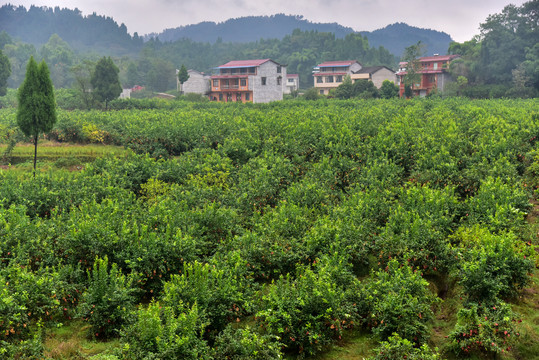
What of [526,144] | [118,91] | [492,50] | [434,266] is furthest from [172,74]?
[434,266]

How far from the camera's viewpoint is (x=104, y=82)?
1705 inches

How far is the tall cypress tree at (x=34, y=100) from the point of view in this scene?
19.6 m

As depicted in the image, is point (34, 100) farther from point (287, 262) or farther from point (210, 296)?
point (210, 296)

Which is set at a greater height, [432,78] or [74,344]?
[432,78]

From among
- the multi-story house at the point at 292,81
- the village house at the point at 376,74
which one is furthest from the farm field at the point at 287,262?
the multi-story house at the point at 292,81

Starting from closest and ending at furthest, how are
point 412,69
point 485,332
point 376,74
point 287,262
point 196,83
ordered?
point 485,332, point 287,262, point 412,69, point 376,74, point 196,83

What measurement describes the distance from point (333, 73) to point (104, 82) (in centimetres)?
3860

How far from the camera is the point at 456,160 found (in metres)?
17.2

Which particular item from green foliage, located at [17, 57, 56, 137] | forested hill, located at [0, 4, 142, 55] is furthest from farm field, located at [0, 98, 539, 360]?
forested hill, located at [0, 4, 142, 55]

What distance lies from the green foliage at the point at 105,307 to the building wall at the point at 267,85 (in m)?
56.6

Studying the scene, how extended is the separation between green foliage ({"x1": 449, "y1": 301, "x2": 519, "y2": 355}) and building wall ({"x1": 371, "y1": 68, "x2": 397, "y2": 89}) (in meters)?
63.7

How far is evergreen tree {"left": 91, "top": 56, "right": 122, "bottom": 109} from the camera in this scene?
43062mm

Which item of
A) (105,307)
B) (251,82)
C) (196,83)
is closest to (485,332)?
(105,307)

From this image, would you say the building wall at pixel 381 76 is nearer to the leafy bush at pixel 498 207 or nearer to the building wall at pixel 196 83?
the building wall at pixel 196 83
